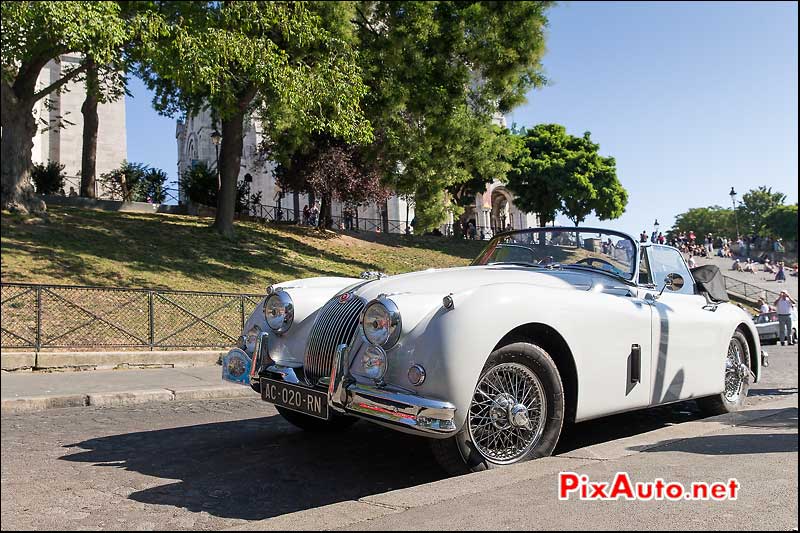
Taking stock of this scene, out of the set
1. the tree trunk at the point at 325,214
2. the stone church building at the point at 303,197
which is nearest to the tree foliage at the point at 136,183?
the tree trunk at the point at 325,214

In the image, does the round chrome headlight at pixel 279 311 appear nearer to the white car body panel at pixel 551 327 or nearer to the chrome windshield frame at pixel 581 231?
the white car body panel at pixel 551 327

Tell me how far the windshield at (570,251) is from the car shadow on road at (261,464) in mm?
1750

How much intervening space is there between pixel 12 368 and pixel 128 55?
1048 cm

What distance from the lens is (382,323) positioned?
367cm

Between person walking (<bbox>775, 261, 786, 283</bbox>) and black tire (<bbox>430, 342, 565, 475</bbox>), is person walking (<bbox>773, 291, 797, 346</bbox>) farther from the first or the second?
person walking (<bbox>775, 261, 786, 283</bbox>)

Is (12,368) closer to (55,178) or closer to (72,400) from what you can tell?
(72,400)

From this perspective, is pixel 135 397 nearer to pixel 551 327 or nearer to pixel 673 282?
pixel 551 327

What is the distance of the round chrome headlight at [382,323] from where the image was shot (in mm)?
3611

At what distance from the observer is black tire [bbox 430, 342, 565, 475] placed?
3604mm

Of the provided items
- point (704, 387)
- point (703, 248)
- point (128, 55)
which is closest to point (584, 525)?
point (704, 387)

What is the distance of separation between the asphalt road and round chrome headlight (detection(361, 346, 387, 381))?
0.67 m

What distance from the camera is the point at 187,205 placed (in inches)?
1052

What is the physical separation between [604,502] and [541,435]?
1194 mm

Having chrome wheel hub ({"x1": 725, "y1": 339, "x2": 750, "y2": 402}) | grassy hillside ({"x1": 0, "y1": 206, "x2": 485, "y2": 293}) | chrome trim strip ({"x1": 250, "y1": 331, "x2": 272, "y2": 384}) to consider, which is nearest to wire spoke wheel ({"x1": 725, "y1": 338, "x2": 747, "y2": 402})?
chrome wheel hub ({"x1": 725, "y1": 339, "x2": 750, "y2": 402})
